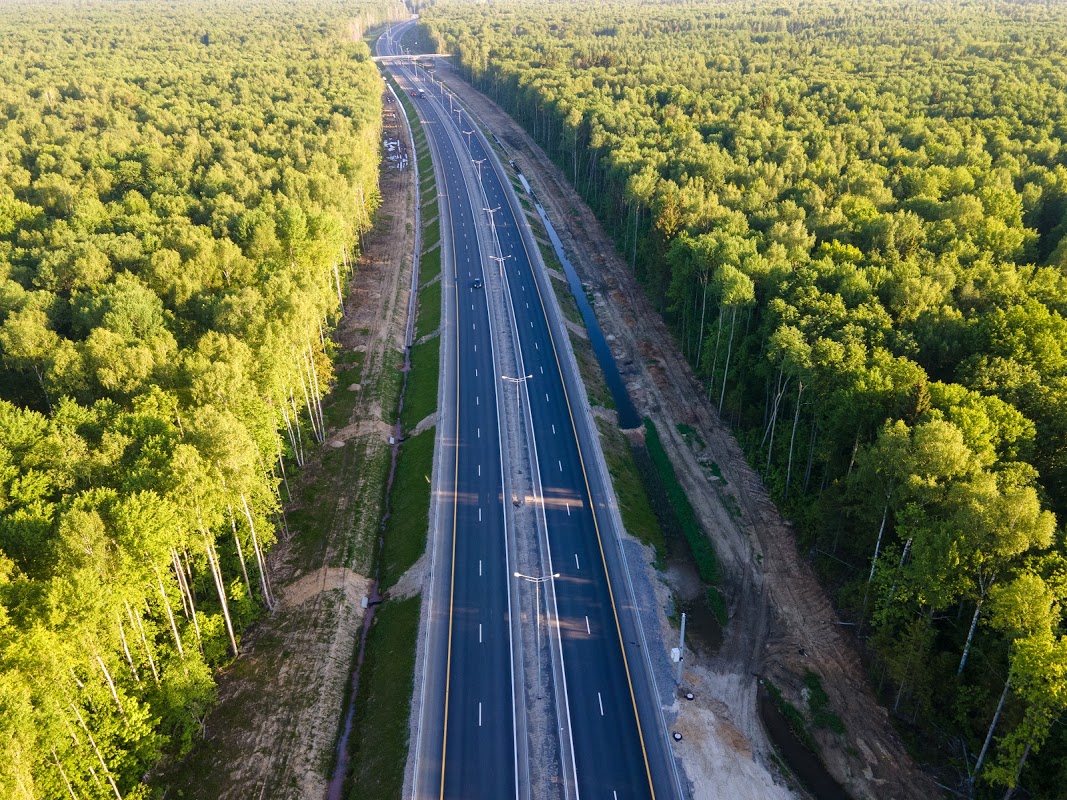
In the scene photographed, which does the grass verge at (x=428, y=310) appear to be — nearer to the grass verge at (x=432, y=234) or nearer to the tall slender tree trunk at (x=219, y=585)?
the grass verge at (x=432, y=234)

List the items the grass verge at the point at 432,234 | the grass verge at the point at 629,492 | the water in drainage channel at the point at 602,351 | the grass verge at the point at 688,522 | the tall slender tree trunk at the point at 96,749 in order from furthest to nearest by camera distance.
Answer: the grass verge at the point at 432,234 < the water in drainage channel at the point at 602,351 < the grass verge at the point at 629,492 < the grass verge at the point at 688,522 < the tall slender tree trunk at the point at 96,749

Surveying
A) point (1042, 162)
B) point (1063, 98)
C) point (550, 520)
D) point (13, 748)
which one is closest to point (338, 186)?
point (550, 520)

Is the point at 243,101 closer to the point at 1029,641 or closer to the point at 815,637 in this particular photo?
the point at 815,637

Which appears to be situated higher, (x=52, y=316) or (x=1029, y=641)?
(x=52, y=316)

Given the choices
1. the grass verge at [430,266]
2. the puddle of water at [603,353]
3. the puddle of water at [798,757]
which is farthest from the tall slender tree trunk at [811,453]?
the grass verge at [430,266]

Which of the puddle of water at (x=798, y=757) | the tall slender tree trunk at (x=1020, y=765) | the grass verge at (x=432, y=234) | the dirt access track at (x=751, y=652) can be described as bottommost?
the puddle of water at (x=798, y=757)

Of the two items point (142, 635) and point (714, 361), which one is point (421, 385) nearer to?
point (714, 361)

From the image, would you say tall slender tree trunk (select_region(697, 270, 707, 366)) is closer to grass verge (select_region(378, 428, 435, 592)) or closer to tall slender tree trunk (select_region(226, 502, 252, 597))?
grass verge (select_region(378, 428, 435, 592))
